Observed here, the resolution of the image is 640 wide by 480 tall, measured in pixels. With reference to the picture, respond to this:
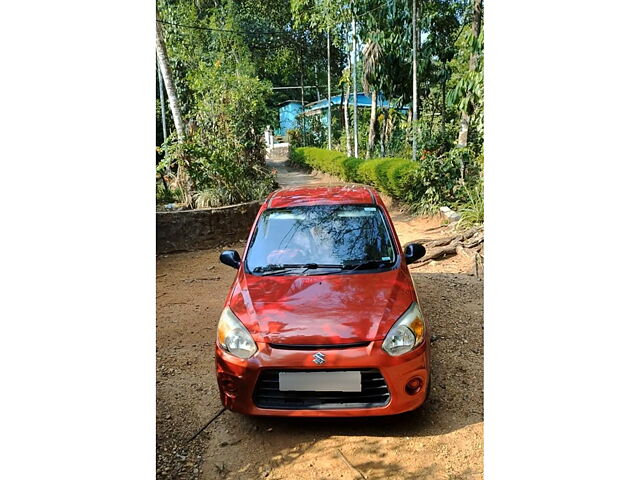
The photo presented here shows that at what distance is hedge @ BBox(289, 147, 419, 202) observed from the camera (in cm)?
1234

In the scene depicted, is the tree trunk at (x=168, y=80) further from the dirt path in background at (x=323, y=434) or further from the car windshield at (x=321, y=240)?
the car windshield at (x=321, y=240)

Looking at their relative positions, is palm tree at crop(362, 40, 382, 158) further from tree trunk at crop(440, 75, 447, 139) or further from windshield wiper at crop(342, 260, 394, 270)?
windshield wiper at crop(342, 260, 394, 270)

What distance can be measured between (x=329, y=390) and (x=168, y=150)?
7.57 meters

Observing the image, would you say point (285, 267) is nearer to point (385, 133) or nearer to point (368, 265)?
point (368, 265)

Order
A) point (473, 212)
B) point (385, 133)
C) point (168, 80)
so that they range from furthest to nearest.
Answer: point (385, 133) < point (168, 80) < point (473, 212)

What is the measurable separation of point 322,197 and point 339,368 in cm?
187

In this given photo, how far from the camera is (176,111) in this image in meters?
9.84

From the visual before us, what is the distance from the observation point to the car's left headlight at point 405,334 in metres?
3.15

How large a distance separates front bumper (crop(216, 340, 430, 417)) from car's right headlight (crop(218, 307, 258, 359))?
0.14 ft

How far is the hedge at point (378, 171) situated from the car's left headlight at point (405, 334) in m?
9.08

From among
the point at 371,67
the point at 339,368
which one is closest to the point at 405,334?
the point at 339,368

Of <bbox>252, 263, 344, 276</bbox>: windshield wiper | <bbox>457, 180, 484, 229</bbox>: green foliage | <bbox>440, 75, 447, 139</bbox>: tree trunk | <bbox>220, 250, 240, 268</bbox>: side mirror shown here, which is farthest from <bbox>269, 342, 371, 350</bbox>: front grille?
<bbox>440, 75, 447, 139</bbox>: tree trunk

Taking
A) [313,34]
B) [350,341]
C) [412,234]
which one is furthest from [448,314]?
[313,34]

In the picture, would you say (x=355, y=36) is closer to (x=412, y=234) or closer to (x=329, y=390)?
(x=412, y=234)
